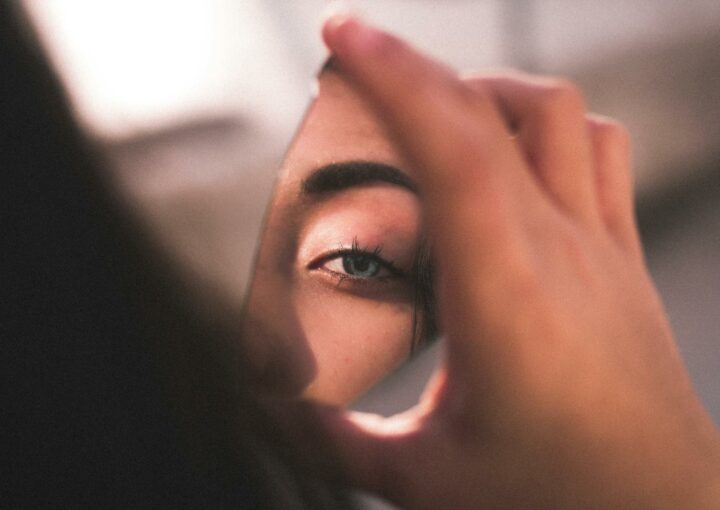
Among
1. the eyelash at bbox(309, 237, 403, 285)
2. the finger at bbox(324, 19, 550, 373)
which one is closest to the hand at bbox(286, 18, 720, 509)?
the finger at bbox(324, 19, 550, 373)

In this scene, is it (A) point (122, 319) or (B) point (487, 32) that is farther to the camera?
(B) point (487, 32)

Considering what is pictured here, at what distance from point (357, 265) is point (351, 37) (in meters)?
0.20

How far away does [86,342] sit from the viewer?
1.03ft

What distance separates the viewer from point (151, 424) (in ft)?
1.10

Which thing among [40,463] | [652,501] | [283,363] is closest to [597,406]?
[652,501]

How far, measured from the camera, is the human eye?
440 millimetres

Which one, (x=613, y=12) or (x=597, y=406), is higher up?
(x=613, y=12)

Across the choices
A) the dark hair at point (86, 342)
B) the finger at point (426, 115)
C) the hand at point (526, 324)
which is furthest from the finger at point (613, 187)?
the dark hair at point (86, 342)

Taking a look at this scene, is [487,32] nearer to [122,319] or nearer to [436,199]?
[436,199]

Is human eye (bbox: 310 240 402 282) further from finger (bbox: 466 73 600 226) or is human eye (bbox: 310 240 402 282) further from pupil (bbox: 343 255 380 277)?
finger (bbox: 466 73 600 226)

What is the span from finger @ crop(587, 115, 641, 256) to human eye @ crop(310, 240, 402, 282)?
0.16 metres

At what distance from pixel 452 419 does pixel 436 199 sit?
0.45 feet

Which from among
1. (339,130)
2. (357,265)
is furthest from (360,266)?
(339,130)

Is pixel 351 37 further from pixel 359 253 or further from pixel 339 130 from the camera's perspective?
pixel 359 253
